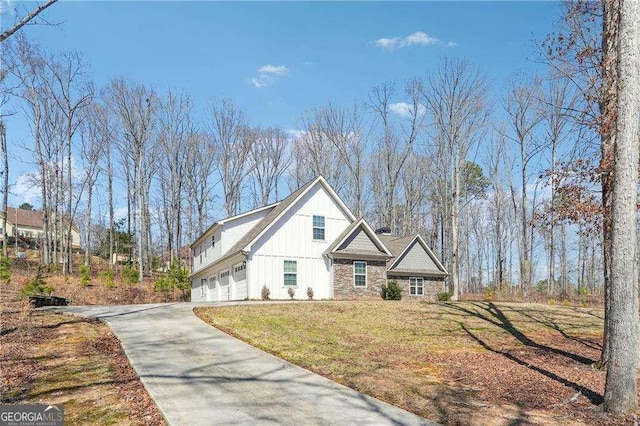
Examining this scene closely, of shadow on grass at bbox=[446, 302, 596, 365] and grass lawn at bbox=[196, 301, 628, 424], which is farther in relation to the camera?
shadow on grass at bbox=[446, 302, 596, 365]

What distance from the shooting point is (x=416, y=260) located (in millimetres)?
29969

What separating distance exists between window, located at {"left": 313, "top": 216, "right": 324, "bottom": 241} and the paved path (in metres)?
13.8

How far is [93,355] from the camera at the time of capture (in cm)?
915

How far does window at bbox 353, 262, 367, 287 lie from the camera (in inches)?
987

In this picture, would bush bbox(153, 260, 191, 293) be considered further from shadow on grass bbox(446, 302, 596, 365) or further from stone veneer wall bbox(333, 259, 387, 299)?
shadow on grass bbox(446, 302, 596, 365)

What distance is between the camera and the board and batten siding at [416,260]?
2942 cm

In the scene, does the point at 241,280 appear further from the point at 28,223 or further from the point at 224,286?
the point at 28,223

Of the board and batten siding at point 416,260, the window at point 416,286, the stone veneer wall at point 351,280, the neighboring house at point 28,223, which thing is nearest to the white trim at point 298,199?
the stone veneer wall at point 351,280

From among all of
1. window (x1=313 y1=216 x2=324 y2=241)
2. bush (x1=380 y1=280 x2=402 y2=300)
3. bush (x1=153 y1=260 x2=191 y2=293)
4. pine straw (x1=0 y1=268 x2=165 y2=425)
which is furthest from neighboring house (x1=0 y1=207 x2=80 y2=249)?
pine straw (x1=0 y1=268 x2=165 y2=425)

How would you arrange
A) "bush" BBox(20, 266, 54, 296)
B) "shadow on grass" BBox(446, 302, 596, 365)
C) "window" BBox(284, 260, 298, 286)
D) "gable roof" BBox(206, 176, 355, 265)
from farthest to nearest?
"window" BBox(284, 260, 298, 286) < "gable roof" BBox(206, 176, 355, 265) < "bush" BBox(20, 266, 54, 296) < "shadow on grass" BBox(446, 302, 596, 365)

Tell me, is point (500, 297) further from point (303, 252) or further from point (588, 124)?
point (588, 124)

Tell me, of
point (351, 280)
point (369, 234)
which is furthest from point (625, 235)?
point (369, 234)

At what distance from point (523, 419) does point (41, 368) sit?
799cm

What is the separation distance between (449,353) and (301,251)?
45.5ft
